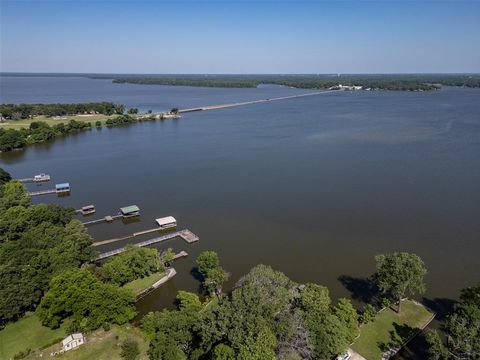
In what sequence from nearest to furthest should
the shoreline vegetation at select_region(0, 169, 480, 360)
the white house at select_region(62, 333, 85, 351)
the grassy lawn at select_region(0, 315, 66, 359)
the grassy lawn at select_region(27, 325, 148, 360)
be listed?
the shoreline vegetation at select_region(0, 169, 480, 360), the grassy lawn at select_region(27, 325, 148, 360), the white house at select_region(62, 333, 85, 351), the grassy lawn at select_region(0, 315, 66, 359)

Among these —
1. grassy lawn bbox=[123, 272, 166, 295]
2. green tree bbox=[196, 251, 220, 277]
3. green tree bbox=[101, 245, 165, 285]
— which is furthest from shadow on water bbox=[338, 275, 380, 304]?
green tree bbox=[101, 245, 165, 285]

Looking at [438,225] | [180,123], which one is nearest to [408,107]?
[180,123]

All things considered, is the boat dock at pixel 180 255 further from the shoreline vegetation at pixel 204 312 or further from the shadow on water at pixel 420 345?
the shadow on water at pixel 420 345

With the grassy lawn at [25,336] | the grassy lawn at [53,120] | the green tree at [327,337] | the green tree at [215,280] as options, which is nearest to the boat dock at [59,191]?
the grassy lawn at [25,336]

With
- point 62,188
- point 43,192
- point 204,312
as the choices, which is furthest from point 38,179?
point 204,312

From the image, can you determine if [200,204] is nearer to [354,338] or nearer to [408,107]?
[354,338]

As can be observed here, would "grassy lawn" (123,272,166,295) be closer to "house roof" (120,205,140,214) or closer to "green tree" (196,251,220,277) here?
"green tree" (196,251,220,277)
